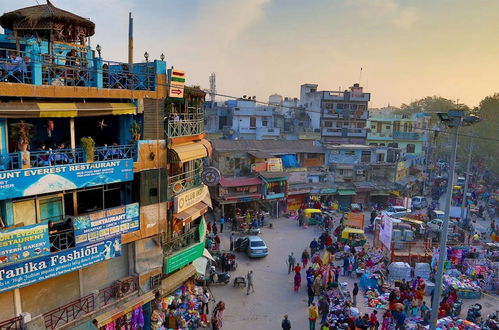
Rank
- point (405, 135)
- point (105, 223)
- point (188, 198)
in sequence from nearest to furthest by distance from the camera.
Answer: point (105, 223) < point (188, 198) < point (405, 135)

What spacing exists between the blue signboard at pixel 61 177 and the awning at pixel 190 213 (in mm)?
3207

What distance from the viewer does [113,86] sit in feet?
44.3

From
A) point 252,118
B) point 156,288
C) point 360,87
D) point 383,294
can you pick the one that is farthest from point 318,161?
point 156,288

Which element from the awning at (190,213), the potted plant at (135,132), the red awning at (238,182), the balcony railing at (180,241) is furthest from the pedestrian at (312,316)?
the red awning at (238,182)

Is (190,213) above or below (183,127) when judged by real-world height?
below

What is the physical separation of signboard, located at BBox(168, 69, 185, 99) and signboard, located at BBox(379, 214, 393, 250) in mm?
15312

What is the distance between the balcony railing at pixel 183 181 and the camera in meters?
15.6

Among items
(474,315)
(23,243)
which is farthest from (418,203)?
(23,243)

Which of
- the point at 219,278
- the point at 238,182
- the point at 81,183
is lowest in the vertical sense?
the point at 219,278

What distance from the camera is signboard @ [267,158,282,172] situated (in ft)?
116

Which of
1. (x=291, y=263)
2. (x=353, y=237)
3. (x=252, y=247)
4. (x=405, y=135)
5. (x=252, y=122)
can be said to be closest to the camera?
(x=291, y=263)

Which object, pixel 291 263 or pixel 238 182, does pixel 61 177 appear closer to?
pixel 291 263

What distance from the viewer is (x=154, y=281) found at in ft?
48.3

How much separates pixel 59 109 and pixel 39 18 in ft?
16.9
